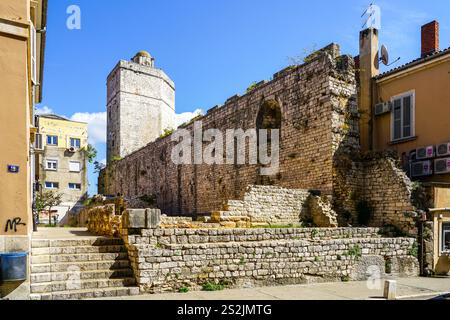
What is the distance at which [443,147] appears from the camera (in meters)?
13.0

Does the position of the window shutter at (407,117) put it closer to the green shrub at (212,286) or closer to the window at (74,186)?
the green shrub at (212,286)

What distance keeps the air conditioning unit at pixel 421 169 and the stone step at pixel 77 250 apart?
10801 mm

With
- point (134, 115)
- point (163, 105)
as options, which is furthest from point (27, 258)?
point (163, 105)

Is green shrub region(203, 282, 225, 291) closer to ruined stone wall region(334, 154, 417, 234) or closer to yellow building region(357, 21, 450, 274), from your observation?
ruined stone wall region(334, 154, 417, 234)

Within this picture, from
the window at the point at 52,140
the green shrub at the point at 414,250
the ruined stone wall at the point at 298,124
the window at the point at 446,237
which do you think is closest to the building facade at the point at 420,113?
the ruined stone wall at the point at 298,124

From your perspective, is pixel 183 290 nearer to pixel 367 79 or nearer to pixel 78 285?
pixel 78 285

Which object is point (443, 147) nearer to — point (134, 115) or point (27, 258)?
point (27, 258)

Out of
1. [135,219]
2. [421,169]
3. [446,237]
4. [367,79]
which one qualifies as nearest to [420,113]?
[421,169]

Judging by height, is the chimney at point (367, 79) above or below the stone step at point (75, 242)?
above

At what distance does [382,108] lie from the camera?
15.5 metres

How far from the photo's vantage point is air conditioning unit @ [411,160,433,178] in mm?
13445

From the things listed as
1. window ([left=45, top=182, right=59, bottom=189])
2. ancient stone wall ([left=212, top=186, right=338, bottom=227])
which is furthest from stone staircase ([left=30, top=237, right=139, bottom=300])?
window ([left=45, top=182, right=59, bottom=189])

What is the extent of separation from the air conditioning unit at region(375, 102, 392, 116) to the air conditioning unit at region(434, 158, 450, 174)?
3.02 m

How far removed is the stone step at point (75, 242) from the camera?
8.27 metres
